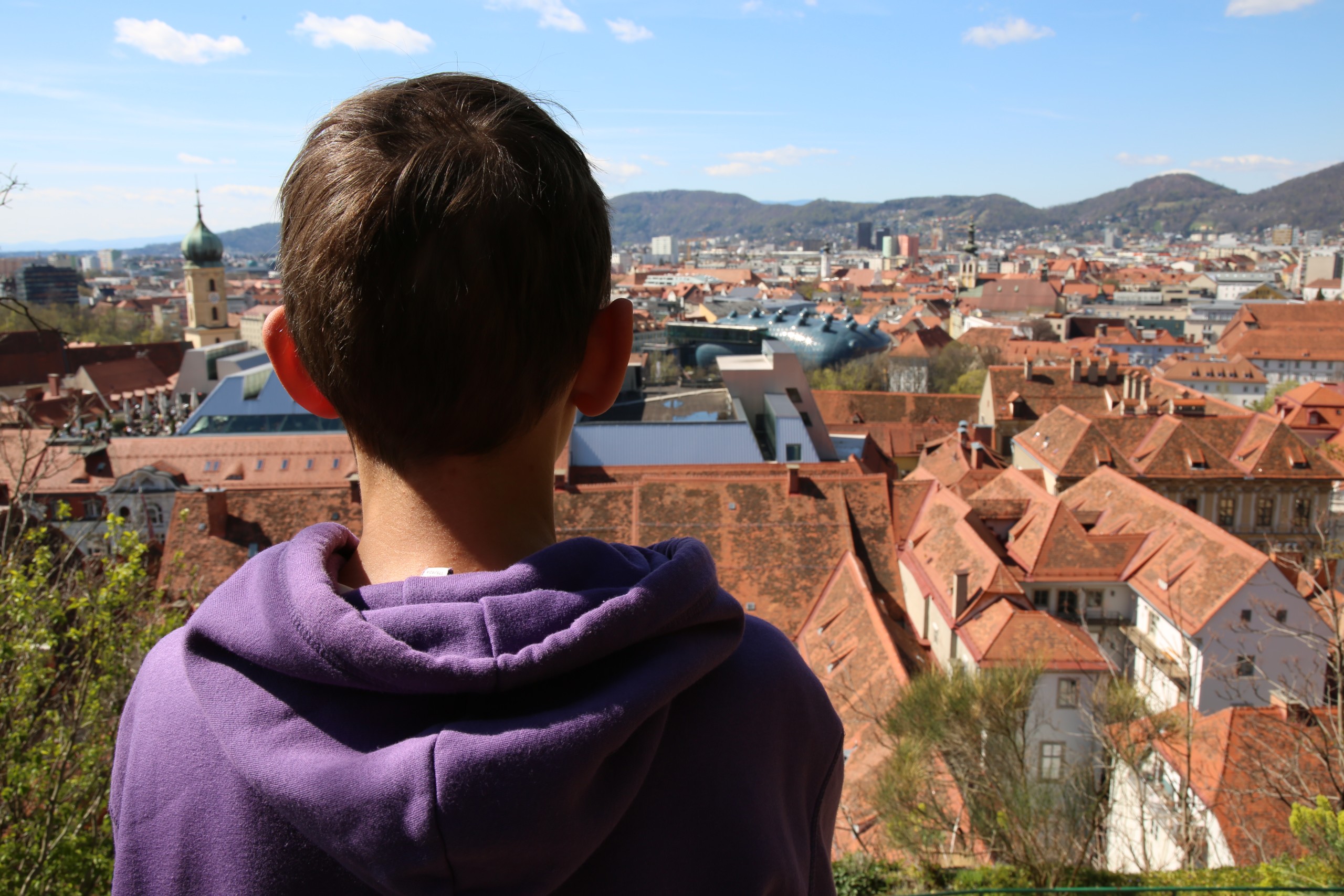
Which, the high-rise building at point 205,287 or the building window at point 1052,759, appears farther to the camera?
the high-rise building at point 205,287

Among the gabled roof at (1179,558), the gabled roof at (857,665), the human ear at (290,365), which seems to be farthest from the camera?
the gabled roof at (1179,558)

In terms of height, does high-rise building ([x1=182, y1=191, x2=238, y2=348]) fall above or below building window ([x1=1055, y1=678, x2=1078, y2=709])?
above

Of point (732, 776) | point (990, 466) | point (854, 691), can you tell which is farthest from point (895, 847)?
point (990, 466)

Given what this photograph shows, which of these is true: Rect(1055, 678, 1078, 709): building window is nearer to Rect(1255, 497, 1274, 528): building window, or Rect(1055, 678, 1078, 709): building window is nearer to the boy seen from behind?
the boy seen from behind

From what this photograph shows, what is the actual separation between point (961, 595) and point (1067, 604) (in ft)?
21.5

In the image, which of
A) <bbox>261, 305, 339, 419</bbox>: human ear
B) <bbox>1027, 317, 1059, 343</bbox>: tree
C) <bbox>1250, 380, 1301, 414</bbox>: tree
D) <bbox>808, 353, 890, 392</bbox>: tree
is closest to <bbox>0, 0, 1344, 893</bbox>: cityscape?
<bbox>261, 305, 339, 419</bbox>: human ear

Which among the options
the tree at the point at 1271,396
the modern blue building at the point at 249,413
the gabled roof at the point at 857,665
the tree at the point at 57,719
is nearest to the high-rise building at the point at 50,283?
the modern blue building at the point at 249,413

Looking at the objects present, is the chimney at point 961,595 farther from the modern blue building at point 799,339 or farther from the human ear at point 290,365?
the modern blue building at point 799,339

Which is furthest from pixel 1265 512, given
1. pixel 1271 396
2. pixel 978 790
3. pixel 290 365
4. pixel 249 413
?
pixel 290 365

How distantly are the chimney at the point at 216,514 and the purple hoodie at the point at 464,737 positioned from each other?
20761mm

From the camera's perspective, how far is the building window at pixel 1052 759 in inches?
695

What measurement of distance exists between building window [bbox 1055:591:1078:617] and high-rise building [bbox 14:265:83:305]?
107 meters

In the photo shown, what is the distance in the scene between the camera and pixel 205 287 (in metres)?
70.2

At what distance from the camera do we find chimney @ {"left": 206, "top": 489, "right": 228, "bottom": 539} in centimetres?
2027
